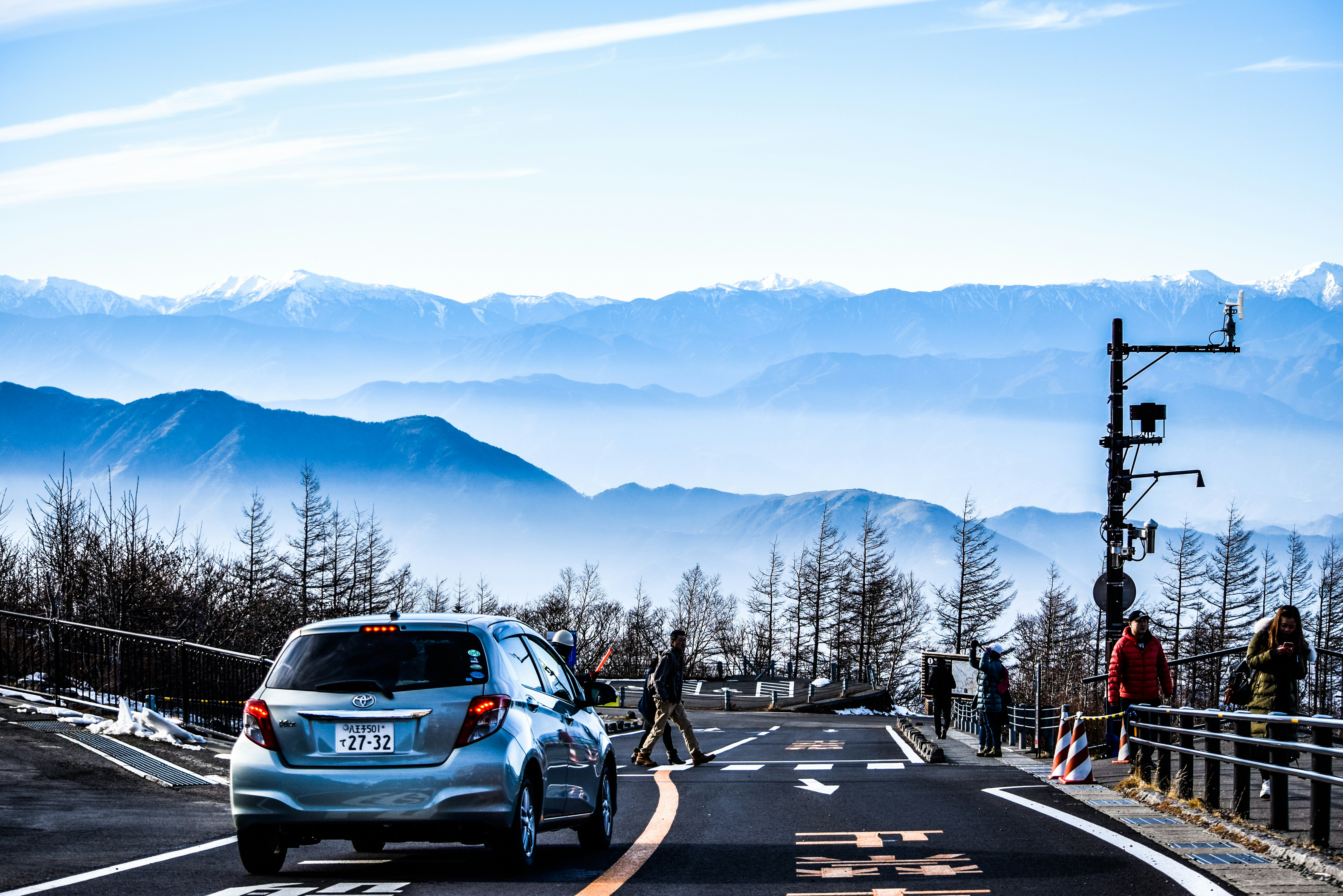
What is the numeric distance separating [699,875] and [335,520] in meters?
111

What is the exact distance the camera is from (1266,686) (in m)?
12.5

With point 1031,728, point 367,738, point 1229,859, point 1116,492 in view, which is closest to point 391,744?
point 367,738

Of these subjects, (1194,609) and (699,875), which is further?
(1194,609)

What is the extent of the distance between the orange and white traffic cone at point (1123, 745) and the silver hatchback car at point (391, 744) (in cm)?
934

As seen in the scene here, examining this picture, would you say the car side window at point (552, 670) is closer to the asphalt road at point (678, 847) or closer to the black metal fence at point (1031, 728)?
the asphalt road at point (678, 847)

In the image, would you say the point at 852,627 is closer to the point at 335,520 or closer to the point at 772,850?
the point at 335,520

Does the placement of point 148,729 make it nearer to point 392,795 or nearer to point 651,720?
point 651,720

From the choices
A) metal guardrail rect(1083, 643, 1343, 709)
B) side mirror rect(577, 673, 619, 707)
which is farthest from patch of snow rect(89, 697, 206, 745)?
metal guardrail rect(1083, 643, 1343, 709)

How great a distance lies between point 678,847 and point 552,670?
158cm

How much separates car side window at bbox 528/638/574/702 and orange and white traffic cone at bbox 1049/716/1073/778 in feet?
25.5

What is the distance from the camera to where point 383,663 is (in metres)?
8.64

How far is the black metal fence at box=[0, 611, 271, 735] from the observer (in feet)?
59.0

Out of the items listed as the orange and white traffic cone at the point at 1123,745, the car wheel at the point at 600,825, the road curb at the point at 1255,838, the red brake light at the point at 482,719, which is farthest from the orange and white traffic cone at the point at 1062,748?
the red brake light at the point at 482,719

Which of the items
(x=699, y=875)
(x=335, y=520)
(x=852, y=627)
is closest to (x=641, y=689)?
(x=852, y=627)
